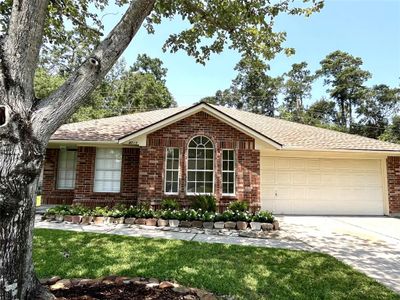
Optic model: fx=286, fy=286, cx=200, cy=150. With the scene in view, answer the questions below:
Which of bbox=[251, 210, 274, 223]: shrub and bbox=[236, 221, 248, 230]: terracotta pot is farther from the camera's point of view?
bbox=[251, 210, 274, 223]: shrub

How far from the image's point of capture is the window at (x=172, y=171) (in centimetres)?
1115

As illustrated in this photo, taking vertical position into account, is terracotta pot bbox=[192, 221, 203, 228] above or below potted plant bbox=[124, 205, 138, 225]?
below

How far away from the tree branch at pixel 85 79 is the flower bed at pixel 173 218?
6764 millimetres

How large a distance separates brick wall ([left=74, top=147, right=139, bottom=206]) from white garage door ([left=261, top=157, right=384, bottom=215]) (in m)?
5.54

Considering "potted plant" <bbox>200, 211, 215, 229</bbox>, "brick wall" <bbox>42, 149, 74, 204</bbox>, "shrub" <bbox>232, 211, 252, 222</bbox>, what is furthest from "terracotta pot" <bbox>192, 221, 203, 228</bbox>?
"brick wall" <bbox>42, 149, 74, 204</bbox>

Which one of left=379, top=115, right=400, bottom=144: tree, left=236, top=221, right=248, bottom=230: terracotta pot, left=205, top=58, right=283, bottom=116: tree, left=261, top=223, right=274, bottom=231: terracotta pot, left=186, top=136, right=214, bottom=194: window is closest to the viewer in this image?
left=261, top=223, right=274, bottom=231: terracotta pot

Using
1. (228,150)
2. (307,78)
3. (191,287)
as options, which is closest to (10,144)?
(191,287)

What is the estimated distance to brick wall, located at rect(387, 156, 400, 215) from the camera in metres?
12.5

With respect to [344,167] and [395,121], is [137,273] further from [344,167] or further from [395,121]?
[395,121]

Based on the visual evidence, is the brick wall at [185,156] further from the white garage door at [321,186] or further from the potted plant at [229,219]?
the white garage door at [321,186]

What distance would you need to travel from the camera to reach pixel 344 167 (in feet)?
42.1

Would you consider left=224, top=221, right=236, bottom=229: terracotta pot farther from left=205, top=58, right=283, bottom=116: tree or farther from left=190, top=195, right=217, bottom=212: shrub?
left=205, top=58, right=283, bottom=116: tree

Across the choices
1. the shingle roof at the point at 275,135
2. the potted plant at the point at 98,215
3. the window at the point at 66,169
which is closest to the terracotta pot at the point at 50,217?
the potted plant at the point at 98,215

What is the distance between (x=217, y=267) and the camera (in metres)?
5.37
